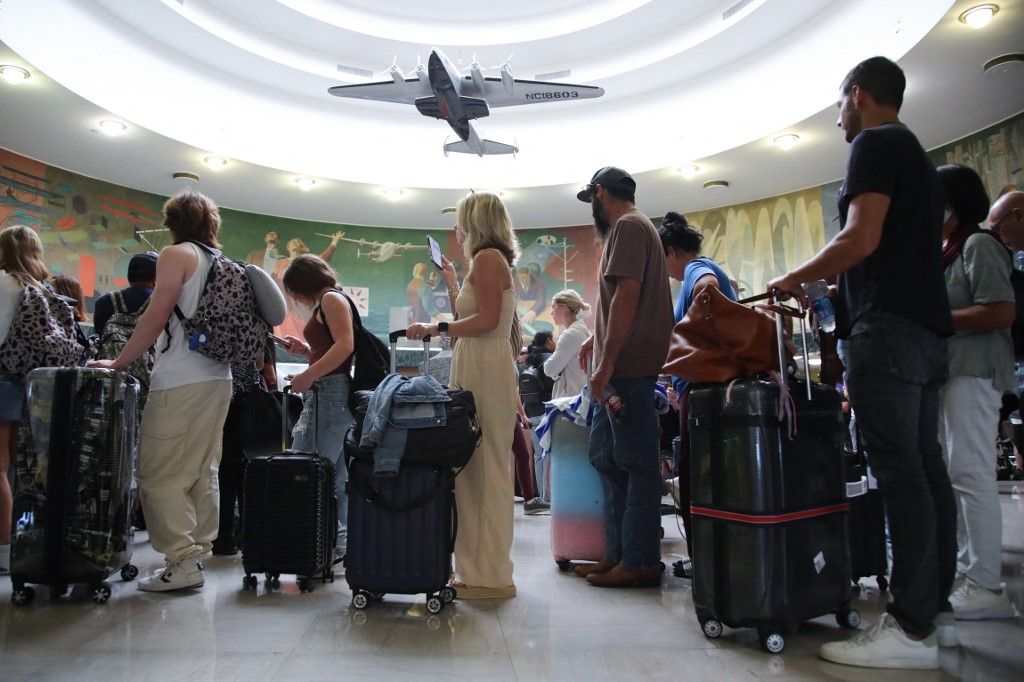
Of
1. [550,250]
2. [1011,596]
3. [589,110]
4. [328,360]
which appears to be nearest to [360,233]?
[550,250]

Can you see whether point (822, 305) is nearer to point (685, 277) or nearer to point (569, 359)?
point (685, 277)

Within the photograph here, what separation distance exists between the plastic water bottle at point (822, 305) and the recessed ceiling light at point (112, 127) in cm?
1116

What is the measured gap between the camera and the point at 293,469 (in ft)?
11.6

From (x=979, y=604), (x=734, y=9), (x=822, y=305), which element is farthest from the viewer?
(x=734, y=9)

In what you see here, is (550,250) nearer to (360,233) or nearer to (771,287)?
(360,233)

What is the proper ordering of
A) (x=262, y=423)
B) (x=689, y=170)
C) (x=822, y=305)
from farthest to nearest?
(x=689, y=170) → (x=262, y=423) → (x=822, y=305)

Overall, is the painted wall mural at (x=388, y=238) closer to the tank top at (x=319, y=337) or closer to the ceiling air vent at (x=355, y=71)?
the ceiling air vent at (x=355, y=71)

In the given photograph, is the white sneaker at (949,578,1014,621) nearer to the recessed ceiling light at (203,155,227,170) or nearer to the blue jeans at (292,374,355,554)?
the blue jeans at (292,374,355,554)

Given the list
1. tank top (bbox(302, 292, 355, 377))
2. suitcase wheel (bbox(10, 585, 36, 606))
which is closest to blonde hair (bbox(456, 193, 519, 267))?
tank top (bbox(302, 292, 355, 377))

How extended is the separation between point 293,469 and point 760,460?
215cm

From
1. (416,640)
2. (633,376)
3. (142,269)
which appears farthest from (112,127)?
(416,640)

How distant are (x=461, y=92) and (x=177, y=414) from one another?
9747 millimetres

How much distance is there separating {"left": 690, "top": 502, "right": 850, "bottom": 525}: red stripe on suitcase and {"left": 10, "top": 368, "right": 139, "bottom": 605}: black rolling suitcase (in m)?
2.50

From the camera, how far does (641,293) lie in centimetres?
363
